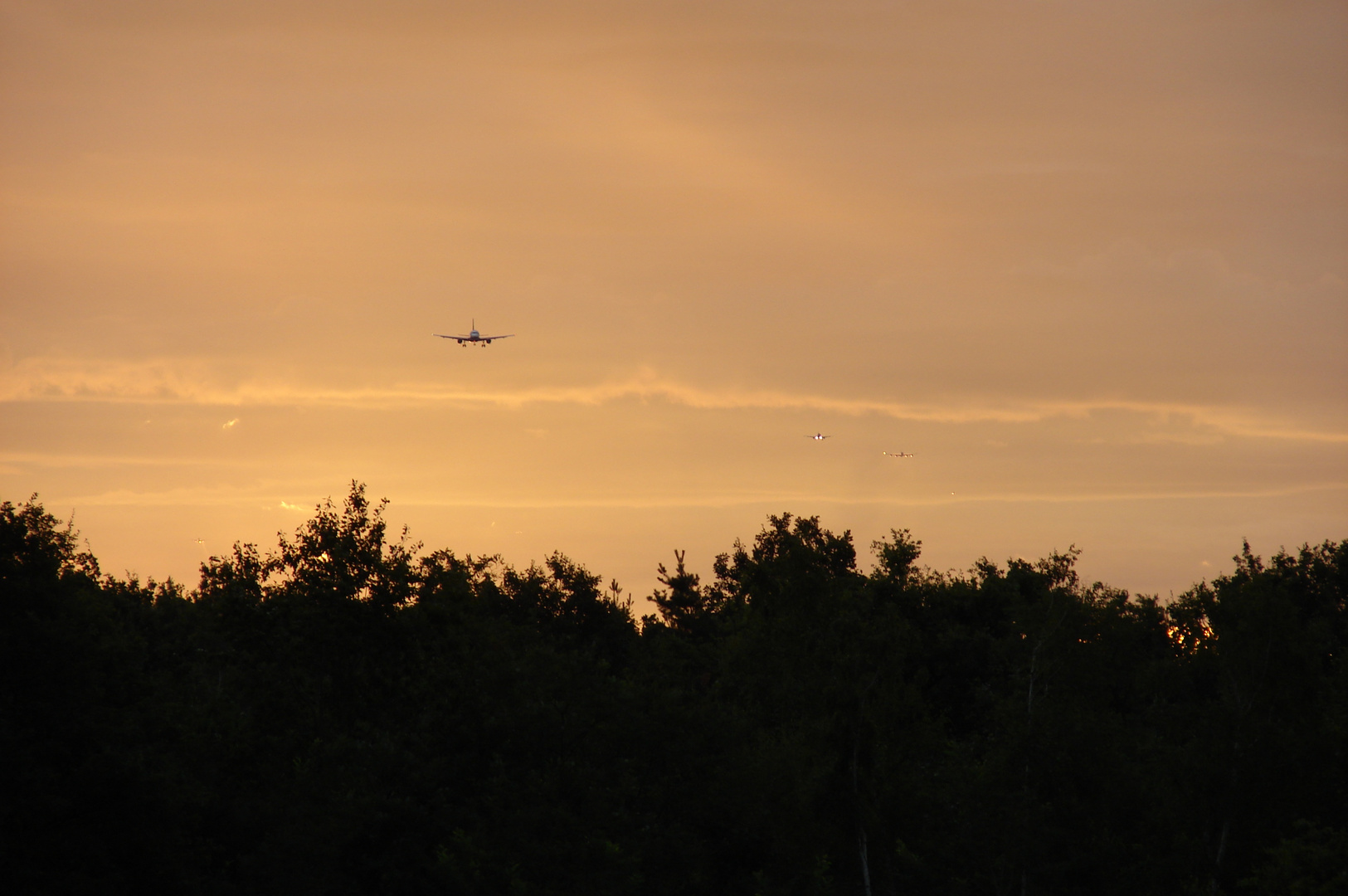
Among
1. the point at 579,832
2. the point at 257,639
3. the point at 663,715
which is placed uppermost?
the point at 257,639

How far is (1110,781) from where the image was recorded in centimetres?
5634

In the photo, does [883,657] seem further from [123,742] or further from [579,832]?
[123,742]

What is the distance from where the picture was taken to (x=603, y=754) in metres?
53.7

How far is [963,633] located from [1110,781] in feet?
119

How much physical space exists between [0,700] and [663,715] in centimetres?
2678

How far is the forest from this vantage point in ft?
134

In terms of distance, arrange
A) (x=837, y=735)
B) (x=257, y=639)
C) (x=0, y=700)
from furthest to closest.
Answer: (x=837, y=735) < (x=257, y=639) < (x=0, y=700)

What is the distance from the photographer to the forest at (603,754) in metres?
40.8

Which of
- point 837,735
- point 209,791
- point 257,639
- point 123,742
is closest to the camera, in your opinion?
point 123,742

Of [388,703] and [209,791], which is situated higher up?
[388,703]

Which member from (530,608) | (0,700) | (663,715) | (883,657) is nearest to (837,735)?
(883,657)

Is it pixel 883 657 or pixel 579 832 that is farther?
pixel 883 657

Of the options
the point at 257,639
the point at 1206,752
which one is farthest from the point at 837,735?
the point at 257,639

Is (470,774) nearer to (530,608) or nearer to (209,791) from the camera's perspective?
(209,791)
